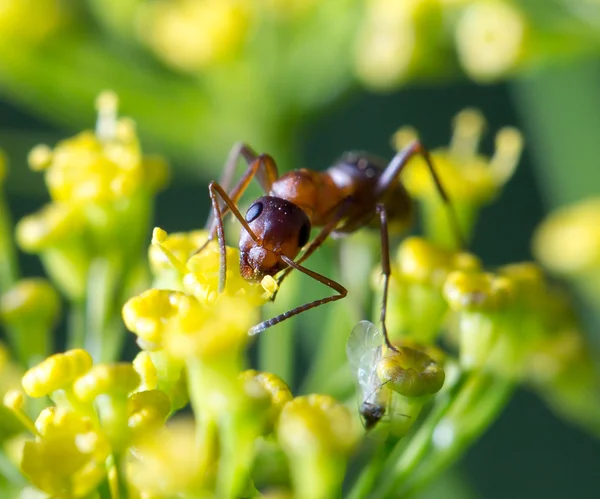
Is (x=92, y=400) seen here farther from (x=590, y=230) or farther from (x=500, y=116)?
(x=500, y=116)

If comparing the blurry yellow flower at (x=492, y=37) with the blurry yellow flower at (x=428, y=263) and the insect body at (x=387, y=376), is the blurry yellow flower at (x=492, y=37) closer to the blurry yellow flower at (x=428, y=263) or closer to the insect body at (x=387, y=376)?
the blurry yellow flower at (x=428, y=263)

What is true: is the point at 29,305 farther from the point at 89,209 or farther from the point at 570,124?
the point at 570,124

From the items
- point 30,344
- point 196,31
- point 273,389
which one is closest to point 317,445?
point 273,389

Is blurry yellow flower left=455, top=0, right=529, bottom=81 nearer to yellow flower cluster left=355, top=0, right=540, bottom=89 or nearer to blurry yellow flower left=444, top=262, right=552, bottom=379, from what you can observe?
yellow flower cluster left=355, top=0, right=540, bottom=89

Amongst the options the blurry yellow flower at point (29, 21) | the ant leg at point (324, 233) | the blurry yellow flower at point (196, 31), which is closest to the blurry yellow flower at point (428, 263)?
the ant leg at point (324, 233)

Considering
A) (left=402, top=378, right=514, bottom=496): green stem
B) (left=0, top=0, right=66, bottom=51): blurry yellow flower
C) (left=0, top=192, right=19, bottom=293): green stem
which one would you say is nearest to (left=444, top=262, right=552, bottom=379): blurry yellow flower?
(left=402, top=378, right=514, bottom=496): green stem
